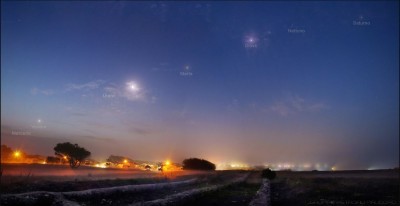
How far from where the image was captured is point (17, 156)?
4798 inches

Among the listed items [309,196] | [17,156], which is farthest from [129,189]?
[17,156]

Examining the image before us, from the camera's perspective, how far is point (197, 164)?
3873 inches

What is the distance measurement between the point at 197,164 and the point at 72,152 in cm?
3925

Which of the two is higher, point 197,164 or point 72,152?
point 72,152

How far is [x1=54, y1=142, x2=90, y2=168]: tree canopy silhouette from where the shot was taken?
242 ft

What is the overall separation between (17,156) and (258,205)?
12893 centimetres

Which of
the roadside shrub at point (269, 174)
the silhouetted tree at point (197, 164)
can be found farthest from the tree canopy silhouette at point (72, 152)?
the roadside shrub at point (269, 174)

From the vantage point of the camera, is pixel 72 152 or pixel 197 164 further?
pixel 197 164

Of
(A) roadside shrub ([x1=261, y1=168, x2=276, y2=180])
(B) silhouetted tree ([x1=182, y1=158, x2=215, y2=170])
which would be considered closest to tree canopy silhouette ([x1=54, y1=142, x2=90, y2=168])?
(B) silhouetted tree ([x1=182, y1=158, x2=215, y2=170])

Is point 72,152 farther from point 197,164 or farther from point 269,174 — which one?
point 269,174

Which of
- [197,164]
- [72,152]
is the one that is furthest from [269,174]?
[72,152]

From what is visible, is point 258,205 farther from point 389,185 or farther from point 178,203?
point 389,185

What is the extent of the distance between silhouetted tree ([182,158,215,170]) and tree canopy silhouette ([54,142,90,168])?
33.0 metres

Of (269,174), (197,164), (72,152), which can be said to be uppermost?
(72,152)
